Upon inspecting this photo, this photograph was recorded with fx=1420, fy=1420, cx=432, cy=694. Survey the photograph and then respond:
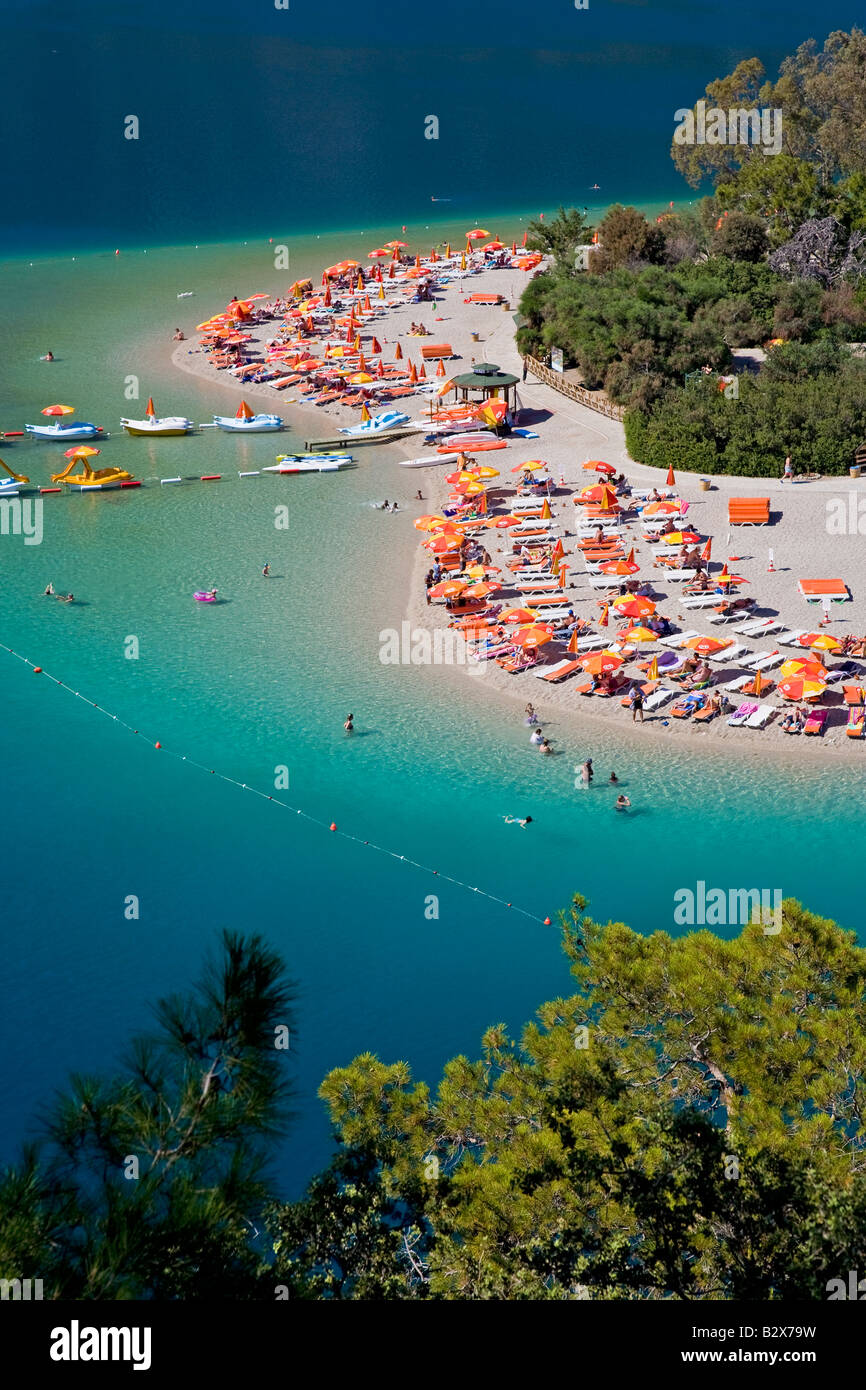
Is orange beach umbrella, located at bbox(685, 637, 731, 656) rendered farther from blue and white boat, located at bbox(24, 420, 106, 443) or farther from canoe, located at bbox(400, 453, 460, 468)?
blue and white boat, located at bbox(24, 420, 106, 443)

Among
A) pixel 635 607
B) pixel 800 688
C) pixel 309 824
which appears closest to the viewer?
pixel 309 824

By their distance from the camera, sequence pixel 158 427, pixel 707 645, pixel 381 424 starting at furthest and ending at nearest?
pixel 158 427, pixel 381 424, pixel 707 645

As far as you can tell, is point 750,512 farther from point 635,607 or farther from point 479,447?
point 479,447

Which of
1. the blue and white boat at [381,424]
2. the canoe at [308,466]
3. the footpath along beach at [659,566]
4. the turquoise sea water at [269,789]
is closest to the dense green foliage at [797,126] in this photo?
the footpath along beach at [659,566]

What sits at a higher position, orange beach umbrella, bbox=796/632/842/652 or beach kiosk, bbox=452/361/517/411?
beach kiosk, bbox=452/361/517/411

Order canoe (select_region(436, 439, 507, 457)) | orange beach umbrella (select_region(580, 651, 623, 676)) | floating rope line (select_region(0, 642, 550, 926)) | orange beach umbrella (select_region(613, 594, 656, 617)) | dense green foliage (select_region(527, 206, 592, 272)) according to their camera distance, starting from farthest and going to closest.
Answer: dense green foliage (select_region(527, 206, 592, 272)) → canoe (select_region(436, 439, 507, 457)) → orange beach umbrella (select_region(613, 594, 656, 617)) → orange beach umbrella (select_region(580, 651, 623, 676)) → floating rope line (select_region(0, 642, 550, 926))

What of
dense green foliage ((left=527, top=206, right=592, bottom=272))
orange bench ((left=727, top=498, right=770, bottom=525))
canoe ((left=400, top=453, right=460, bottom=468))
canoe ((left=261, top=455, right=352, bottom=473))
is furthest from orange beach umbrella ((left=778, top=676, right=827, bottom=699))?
dense green foliage ((left=527, top=206, right=592, bottom=272))

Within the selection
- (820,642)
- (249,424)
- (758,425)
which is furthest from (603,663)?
(249,424)
